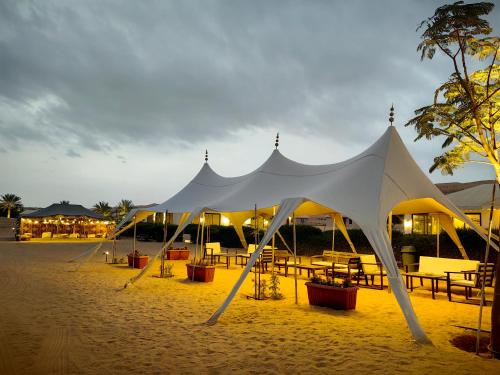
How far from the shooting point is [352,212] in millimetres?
6414

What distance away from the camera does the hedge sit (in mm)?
14352

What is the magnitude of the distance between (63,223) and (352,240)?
2704 centimetres

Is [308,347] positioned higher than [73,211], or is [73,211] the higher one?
[73,211]

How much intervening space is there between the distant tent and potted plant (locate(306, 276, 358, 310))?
27.1m

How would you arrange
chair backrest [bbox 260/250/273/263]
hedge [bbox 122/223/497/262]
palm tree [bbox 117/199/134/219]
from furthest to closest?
palm tree [bbox 117/199/134/219]
hedge [bbox 122/223/497/262]
chair backrest [bbox 260/250/273/263]

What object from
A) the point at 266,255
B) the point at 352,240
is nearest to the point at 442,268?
the point at 266,255

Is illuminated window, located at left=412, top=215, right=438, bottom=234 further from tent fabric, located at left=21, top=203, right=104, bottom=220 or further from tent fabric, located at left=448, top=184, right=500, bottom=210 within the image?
tent fabric, located at left=21, top=203, right=104, bottom=220

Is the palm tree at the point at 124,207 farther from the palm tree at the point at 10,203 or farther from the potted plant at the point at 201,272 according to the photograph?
the potted plant at the point at 201,272

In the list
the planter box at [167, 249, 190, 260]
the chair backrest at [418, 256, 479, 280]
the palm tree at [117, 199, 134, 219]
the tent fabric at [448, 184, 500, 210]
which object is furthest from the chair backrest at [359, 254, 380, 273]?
the palm tree at [117, 199, 134, 219]

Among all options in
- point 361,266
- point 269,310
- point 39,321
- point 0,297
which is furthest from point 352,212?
point 0,297

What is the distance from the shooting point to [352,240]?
1853cm

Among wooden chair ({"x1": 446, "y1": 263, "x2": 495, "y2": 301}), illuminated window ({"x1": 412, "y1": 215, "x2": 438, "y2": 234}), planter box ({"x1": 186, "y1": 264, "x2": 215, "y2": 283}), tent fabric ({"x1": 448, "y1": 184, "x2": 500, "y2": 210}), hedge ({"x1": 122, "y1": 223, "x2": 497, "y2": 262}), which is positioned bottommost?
planter box ({"x1": 186, "y1": 264, "x2": 215, "y2": 283})

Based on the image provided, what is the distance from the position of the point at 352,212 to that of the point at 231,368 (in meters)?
3.37

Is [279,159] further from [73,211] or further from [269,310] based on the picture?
[73,211]
